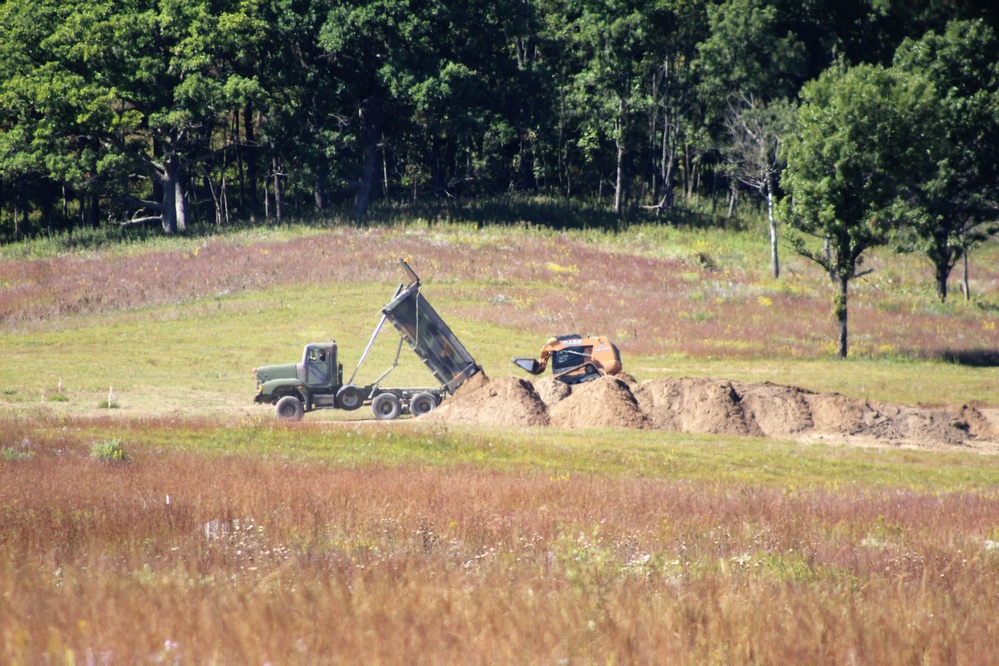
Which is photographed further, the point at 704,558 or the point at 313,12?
the point at 313,12

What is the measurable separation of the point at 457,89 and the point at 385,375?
38587 mm

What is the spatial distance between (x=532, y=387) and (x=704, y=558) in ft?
54.6

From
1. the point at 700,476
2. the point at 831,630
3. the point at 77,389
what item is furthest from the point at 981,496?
the point at 77,389

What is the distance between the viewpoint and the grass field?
585cm

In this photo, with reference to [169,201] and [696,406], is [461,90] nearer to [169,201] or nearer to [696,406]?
[169,201]

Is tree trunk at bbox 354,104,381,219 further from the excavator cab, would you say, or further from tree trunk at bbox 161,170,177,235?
the excavator cab

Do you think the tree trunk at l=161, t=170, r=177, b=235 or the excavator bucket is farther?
the tree trunk at l=161, t=170, r=177, b=235

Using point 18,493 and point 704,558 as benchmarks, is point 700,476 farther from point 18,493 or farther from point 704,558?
point 18,493

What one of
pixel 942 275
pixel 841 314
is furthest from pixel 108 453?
pixel 942 275

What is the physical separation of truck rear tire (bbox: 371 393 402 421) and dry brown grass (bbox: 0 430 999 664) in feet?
36.9

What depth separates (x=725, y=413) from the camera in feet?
76.5

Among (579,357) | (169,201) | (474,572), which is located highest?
(169,201)

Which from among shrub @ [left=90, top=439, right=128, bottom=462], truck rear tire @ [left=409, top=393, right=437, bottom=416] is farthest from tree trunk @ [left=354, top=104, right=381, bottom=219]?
shrub @ [left=90, top=439, right=128, bottom=462]

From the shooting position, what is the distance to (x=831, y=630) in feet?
20.4
